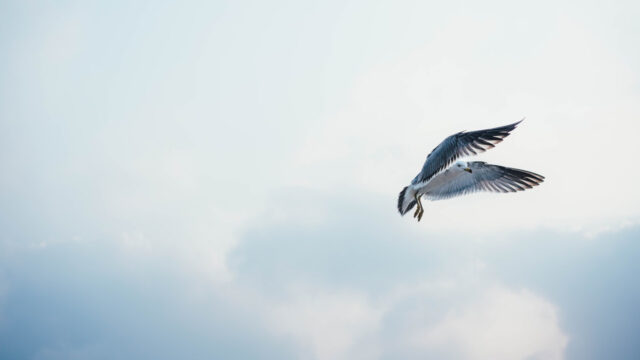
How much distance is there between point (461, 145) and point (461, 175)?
224 inches

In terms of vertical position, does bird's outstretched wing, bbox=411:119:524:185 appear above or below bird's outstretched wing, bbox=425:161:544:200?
below

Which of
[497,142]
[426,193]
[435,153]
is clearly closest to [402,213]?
[426,193]

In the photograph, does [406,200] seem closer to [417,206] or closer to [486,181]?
[417,206]

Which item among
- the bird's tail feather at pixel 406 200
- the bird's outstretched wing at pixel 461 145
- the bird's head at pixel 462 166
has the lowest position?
the bird's outstretched wing at pixel 461 145

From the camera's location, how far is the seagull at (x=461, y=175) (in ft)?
72.8

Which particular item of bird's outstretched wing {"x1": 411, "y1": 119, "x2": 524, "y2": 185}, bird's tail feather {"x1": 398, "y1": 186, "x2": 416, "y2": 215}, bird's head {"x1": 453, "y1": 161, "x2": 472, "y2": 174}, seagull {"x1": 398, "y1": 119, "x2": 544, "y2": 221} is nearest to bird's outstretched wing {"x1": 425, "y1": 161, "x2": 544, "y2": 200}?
seagull {"x1": 398, "y1": 119, "x2": 544, "y2": 221}

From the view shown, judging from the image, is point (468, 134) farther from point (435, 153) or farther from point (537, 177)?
point (537, 177)

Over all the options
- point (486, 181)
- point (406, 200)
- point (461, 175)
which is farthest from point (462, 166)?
point (406, 200)

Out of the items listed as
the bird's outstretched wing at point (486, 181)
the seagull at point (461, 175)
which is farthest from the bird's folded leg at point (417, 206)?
the bird's outstretched wing at point (486, 181)

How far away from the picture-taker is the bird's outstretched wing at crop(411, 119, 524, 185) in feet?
71.6

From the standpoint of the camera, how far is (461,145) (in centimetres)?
2252

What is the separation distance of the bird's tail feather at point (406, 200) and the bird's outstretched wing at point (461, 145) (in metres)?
2.91

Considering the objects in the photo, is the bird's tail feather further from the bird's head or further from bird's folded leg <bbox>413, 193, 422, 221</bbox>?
the bird's head

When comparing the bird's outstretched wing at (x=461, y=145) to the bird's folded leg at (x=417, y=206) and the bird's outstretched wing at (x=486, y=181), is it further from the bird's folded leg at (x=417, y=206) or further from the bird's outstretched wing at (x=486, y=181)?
the bird's outstretched wing at (x=486, y=181)
